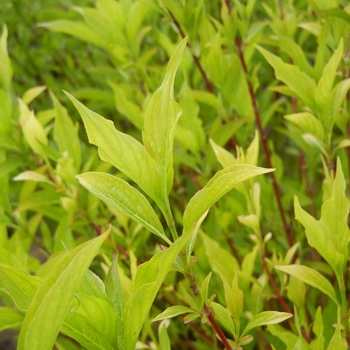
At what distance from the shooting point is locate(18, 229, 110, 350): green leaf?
385mm

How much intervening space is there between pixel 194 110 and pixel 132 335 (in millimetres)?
545

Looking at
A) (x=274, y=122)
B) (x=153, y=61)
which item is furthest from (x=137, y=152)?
(x=153, y=61)

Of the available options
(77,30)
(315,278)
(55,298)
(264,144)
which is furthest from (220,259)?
(77,30)

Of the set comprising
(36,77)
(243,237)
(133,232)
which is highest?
(36,77)

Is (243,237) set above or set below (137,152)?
below

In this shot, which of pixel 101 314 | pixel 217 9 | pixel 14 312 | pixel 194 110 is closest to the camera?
pixel 101 314

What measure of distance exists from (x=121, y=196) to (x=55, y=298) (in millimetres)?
143

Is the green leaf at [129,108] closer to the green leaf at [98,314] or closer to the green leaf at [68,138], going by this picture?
the green leaf at [68,138]

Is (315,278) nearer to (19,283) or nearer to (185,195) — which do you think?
(19,283)

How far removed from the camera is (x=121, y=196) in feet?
1.66

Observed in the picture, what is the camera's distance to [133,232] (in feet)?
3.37

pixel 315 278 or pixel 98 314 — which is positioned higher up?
pixel 98 314

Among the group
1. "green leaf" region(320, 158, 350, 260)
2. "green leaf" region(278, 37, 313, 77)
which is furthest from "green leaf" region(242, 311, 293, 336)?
"green leaf" region(278, 37, 313, 77)

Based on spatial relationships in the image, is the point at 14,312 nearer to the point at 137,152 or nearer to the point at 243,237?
the point at 137,152
